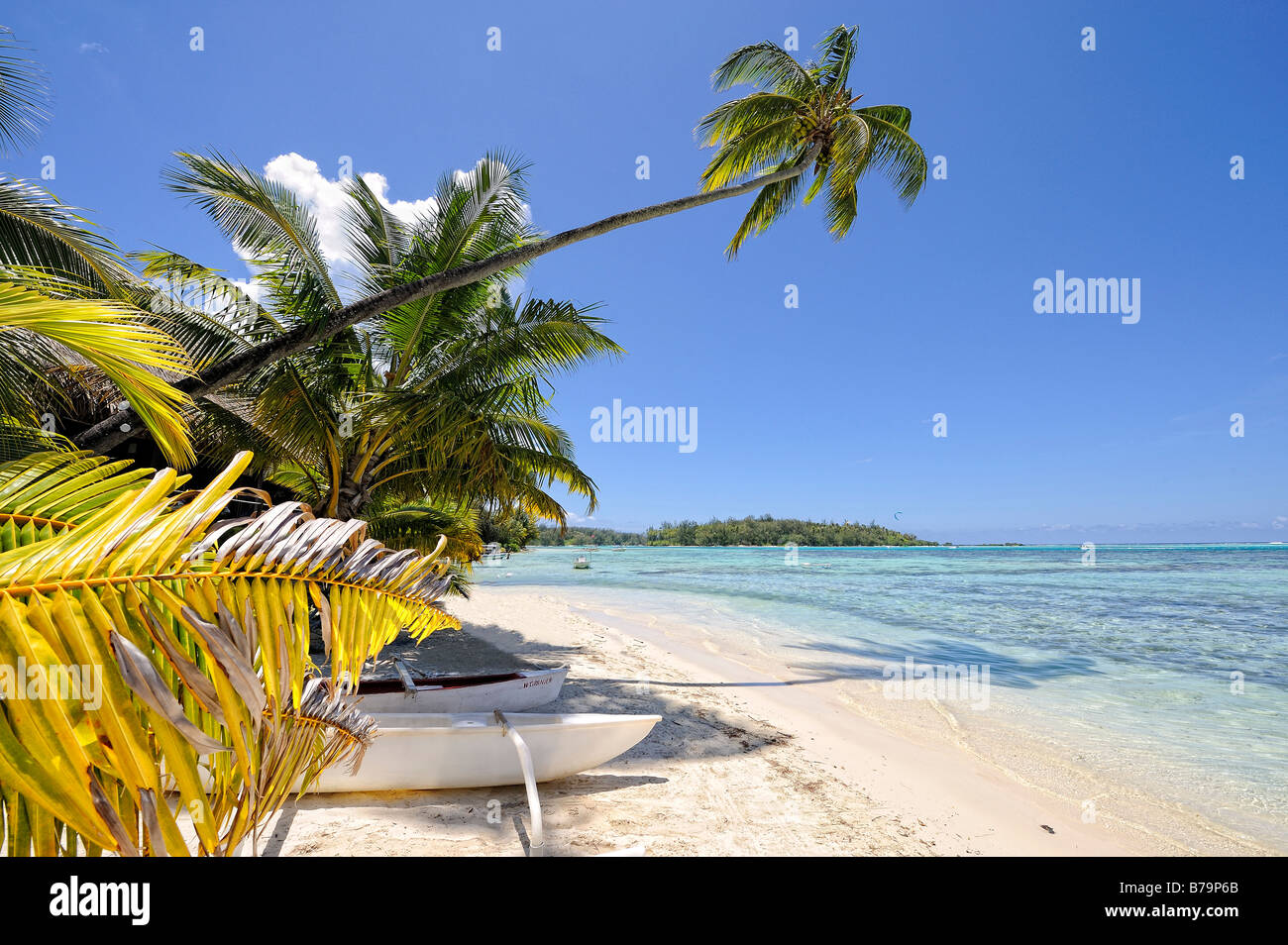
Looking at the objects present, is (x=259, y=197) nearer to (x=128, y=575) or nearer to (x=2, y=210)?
(x=2, y=210)

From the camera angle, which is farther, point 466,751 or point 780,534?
point 780,534

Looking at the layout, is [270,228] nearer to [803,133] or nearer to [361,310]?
[361,310]

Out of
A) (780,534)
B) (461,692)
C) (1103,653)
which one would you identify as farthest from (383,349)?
(780,534)

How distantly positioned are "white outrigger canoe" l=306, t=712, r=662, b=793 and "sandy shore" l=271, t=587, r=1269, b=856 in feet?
0.49

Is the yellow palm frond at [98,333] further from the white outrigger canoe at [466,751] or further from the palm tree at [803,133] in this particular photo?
the palm tree at [803,133]

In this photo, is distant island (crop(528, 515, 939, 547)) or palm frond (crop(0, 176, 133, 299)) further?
distant island (crop(528, 515, 939, 547))

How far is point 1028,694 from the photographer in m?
8.46

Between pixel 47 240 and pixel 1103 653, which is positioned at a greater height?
pixel 47 240

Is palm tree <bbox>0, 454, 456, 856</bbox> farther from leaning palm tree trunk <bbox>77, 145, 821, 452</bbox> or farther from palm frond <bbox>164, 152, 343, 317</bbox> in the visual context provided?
palm frond <bbox>164, 152, 343, 317</bbox>

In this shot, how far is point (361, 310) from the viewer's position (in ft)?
18.0

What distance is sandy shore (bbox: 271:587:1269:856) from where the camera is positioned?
376cm

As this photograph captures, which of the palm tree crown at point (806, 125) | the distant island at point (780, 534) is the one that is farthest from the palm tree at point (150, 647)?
the distant island at point (780, 534)

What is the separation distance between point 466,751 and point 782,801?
105 inches

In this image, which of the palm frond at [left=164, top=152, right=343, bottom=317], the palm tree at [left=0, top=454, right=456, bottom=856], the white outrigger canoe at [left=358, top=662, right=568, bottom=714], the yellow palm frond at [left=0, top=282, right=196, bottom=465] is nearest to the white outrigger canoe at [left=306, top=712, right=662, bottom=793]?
the white outrigger canoe at [left=358, top=662, right=568, bottom=714]
